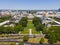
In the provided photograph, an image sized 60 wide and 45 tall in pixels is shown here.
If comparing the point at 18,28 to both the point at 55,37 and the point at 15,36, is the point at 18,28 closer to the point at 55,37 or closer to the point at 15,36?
the point at 15,36

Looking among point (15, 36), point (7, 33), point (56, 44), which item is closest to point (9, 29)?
point (7, 33)

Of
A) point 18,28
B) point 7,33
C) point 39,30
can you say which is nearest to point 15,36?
point 7,33

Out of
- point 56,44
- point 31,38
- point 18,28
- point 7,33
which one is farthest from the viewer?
point 18,28

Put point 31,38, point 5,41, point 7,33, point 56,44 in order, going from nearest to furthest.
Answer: point 56,44 < point 5,41 < point 31,38 < point 7,33

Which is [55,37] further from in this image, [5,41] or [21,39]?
[5,41]

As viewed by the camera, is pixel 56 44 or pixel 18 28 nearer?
pixel 56 44

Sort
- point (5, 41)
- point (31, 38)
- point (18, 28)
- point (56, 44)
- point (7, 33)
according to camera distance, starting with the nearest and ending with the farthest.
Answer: point (56, 44), point (5, 41), point (31, 38), point (7, 33), point (18, 28)

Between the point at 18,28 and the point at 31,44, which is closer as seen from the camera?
the point at 31,44

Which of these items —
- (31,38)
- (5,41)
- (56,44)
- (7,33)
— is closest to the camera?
(56,44)

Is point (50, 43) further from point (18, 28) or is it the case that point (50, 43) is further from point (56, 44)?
point (18, 28)
